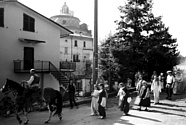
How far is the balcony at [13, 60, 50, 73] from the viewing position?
1875 centimetres

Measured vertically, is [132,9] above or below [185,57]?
above

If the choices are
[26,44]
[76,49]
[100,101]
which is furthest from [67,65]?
[76,49]

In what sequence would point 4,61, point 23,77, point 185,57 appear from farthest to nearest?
1. point 185,57
2. point 23,77
3. point 4,61

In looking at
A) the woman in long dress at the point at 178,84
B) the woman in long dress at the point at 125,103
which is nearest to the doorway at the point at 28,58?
the woman in long dress at the point at 125,103

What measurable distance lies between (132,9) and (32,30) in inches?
411

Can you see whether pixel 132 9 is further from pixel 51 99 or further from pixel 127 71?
pixel 51 99

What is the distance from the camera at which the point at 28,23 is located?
2036 cm

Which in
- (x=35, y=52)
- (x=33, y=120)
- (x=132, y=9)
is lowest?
(x=33, y=120)

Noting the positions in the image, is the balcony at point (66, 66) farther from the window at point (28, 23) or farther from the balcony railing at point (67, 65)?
the window at point (28, 23)

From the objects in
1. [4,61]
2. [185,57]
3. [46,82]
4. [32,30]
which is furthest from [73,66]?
[185,57]

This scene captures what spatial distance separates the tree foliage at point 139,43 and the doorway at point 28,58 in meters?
7.09

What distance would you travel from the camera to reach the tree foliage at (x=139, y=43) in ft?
69.4

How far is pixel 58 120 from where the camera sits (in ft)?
32.7

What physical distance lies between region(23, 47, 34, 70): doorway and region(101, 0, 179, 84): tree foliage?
7092 millimetres
